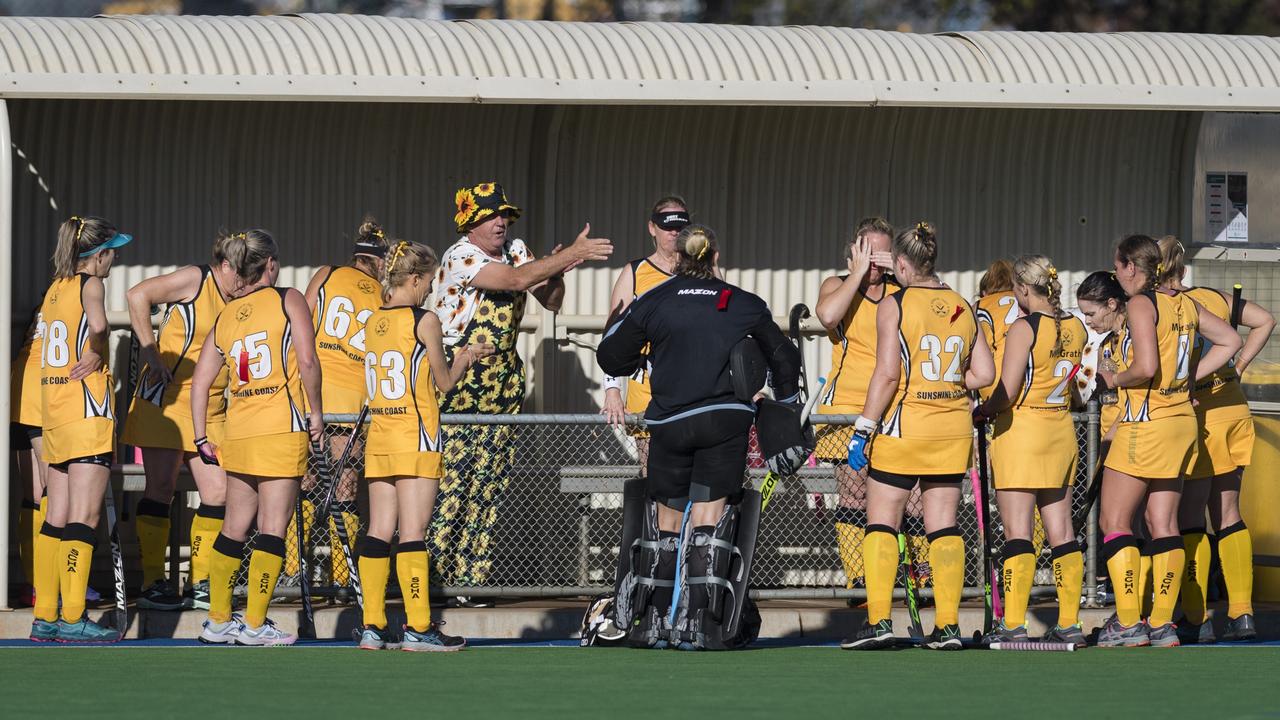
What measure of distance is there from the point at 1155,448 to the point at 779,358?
5.83 feet

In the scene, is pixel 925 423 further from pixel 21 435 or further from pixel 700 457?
pixel 21 435

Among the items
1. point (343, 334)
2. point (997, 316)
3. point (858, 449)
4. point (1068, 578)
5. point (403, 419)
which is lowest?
point (1068, 578)

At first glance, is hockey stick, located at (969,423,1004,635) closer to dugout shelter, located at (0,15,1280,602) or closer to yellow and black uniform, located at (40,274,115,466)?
dugout shelter, located at (0,15,1280,602)

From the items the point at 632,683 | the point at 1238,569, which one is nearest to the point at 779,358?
the point at 632,683

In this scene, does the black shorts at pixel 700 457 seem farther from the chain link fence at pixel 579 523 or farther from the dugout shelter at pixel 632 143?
the dugout shelter at pixel 632 143

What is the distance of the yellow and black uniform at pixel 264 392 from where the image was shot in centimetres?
845

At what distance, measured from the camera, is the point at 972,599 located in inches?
406

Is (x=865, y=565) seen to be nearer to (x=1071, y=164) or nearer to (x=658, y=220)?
(x=658, y=220)

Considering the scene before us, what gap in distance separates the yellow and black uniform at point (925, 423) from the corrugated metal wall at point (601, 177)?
299 cm

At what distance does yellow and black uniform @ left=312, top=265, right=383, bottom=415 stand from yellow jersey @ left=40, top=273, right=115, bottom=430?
1292 mm

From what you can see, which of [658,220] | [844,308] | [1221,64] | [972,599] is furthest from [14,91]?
[1221,64]

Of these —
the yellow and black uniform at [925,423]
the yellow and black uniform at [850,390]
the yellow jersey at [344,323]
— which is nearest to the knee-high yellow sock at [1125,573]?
the yellow and black uniform at [925,423]

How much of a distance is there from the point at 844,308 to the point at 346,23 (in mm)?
2925

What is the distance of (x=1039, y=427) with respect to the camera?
8.50 metres
